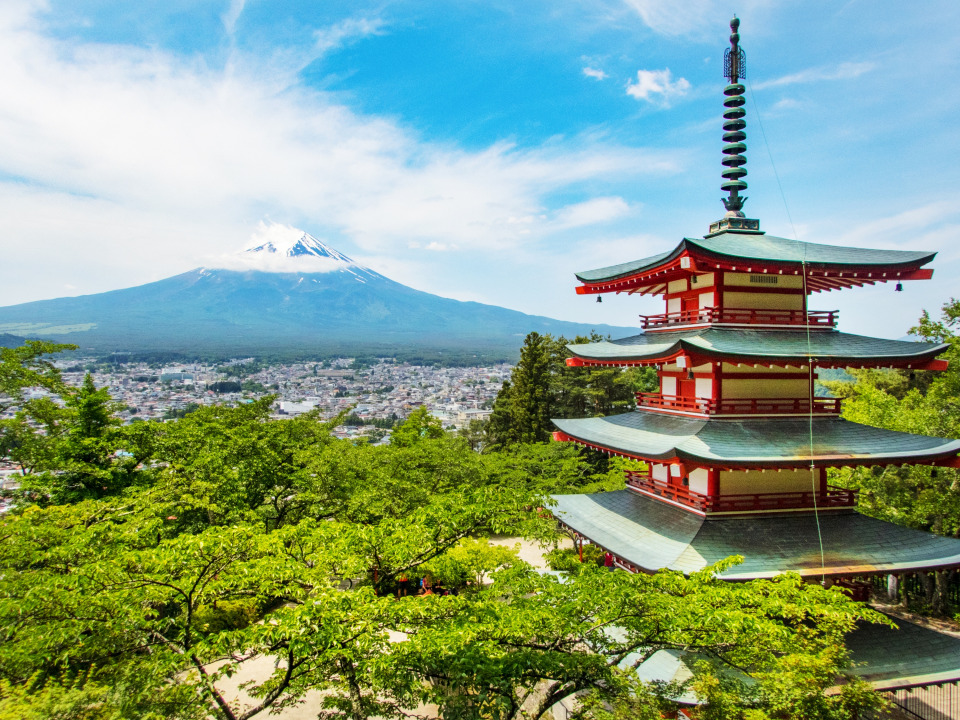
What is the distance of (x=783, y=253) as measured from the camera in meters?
9.93

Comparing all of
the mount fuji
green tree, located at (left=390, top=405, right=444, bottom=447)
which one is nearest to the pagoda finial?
green tree, located at (left=390, top=405, right=444, bottom=447)

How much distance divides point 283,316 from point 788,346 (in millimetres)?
136678

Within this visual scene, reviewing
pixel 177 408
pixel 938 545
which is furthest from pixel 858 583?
pixel 177 408

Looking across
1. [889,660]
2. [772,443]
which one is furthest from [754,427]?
[889,660]

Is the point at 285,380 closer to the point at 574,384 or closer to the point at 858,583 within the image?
the point at 574,384

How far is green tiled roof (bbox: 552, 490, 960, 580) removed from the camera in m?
7.87

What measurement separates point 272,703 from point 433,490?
1119cm

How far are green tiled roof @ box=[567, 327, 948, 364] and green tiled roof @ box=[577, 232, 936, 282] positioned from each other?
1433 millimetres

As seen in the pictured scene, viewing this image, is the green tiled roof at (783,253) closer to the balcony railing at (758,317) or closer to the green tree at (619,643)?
the balcony railing at (758,317)

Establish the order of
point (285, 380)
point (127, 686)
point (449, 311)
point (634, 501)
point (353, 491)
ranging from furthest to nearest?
1. point (449, 311)
2. point (285, 380)
3. point (353, 491)
4. point (634, 501)
5. point (127, 686)

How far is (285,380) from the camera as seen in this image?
75.3m

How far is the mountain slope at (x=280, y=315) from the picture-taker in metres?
95.6

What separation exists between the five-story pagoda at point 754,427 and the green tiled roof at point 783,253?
0.16 ft

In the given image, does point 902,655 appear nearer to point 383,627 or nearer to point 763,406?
point 763,406
